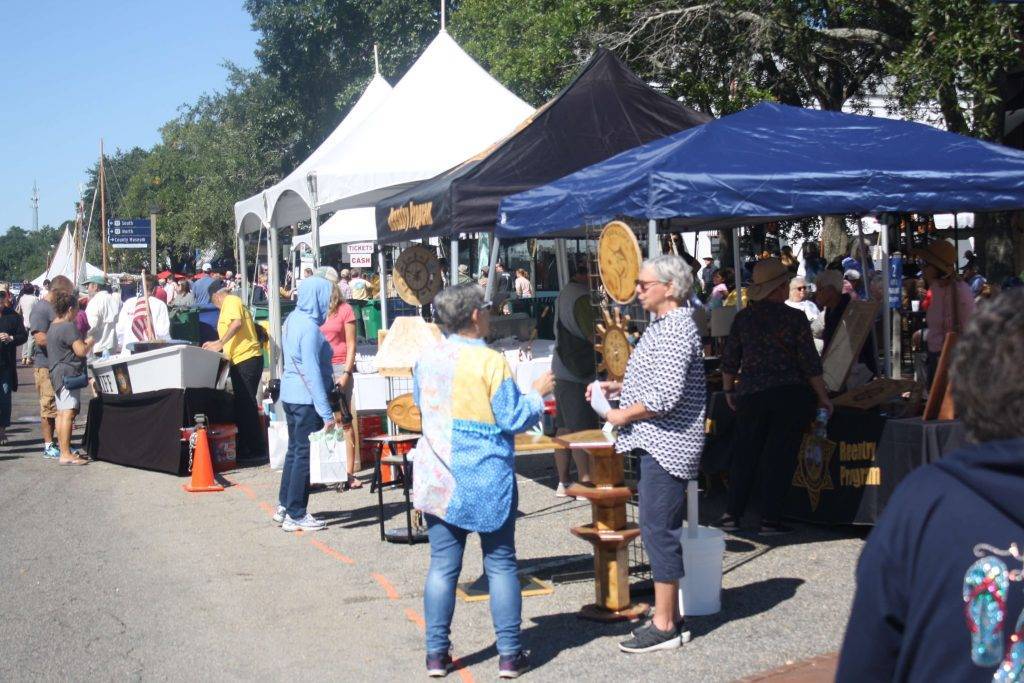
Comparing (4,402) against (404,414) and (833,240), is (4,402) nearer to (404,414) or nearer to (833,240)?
(404,414)

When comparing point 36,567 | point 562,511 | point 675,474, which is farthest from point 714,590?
point 36,567

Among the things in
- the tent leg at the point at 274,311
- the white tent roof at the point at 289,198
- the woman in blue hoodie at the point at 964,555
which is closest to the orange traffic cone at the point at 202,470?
the tent leg at the point at 274,311

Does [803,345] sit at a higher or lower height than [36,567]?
higher

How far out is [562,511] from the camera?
896 centimetres

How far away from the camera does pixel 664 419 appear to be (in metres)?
5.36

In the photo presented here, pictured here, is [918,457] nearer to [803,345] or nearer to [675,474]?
[803,345]

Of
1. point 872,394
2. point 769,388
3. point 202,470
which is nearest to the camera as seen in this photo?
point 769,388

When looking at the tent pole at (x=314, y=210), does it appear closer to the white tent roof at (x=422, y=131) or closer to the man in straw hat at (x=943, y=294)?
the white tent roof at (x=422, y=131)

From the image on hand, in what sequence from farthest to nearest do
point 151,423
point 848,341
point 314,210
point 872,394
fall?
1. point 314,210
2. point 151,423
3. point 848,341
4. point 872,394

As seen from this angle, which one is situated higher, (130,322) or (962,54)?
(962,54)

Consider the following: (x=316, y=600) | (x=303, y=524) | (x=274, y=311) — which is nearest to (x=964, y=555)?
(x=316, y=600)

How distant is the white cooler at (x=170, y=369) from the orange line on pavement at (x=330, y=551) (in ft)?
13.2

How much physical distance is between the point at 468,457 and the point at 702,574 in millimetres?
1707

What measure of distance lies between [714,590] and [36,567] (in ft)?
15.8
